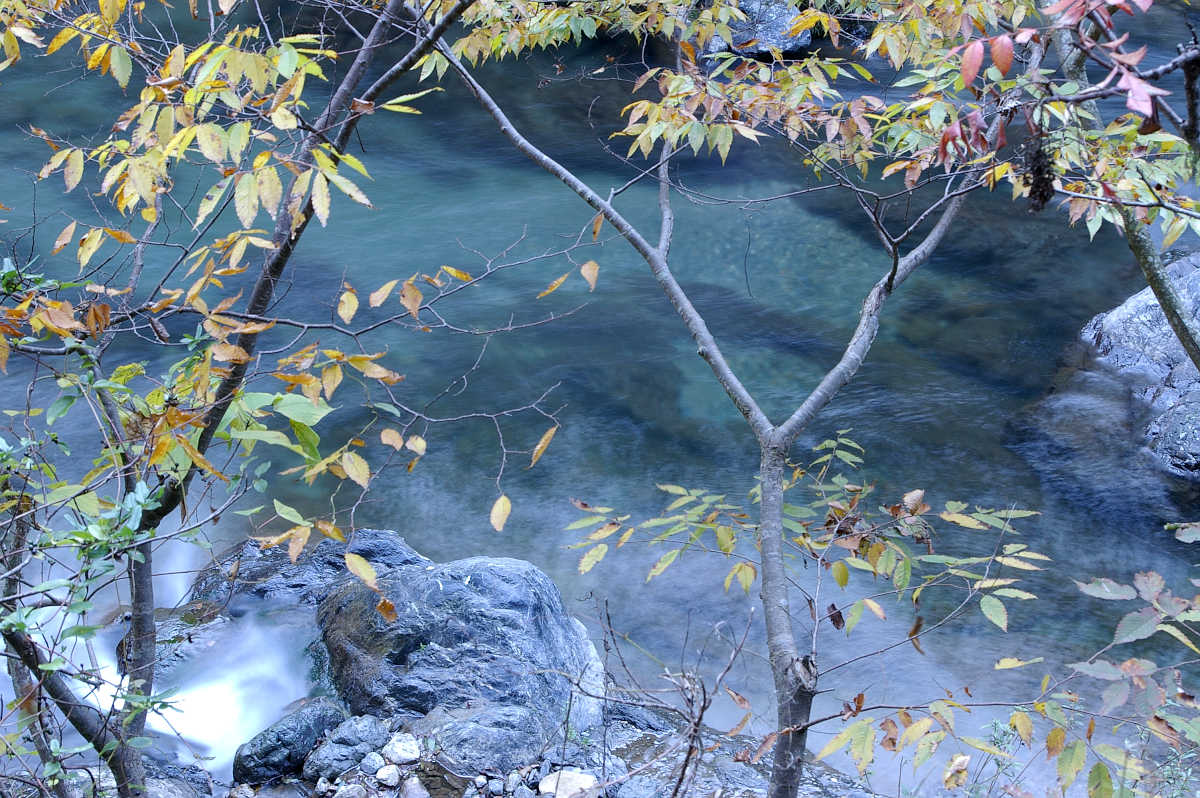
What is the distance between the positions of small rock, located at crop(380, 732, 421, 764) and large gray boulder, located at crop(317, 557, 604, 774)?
0.06 m

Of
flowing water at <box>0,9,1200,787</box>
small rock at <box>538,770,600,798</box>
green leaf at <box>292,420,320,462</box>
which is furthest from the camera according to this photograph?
flowing water at <box>0,9,1200,787</box>

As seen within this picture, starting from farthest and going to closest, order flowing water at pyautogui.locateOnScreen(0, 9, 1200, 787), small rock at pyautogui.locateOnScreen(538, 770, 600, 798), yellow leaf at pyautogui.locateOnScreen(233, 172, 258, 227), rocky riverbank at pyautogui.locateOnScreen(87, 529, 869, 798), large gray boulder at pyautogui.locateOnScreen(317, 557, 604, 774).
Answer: flowing water at pyautogui.locateOnScreen(0, 9, 1200, 787) → large gray boulder at pyautogui.locateOnScreen(317, 557, 604, 774) → rocky riverbank at pyautogui.locateOnScreen(87, 529, 869, 798) → small rock at pyautogui.locateOnScreen(538, 770, 600, 798) → yellow leaf at pyautogui.locateOnScreen(233, 172, 258, 227)

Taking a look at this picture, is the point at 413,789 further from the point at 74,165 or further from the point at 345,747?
the point at 74,165

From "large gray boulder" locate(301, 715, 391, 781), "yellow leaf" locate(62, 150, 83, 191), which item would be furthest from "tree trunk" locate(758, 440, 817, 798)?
"large gray boulder" locate(301, 715, 391, 781)

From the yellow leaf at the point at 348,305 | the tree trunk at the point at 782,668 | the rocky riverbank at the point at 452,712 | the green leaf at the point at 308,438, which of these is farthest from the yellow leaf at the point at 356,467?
the rocky riverbank at the point at 452,712

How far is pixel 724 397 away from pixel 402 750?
4.75m

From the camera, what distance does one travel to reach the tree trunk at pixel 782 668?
6.72ft

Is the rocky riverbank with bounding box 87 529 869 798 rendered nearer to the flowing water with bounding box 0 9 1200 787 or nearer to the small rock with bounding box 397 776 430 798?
the small rock with bounding box 397 776 430 798

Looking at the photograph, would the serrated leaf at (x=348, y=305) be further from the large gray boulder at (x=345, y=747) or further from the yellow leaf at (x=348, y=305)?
the large gray boulder at (x=345, y=747)

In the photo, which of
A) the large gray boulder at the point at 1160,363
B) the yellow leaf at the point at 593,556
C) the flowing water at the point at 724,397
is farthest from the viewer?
the large gray boulder at the point at 1160,363

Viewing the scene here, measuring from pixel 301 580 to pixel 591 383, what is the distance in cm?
328

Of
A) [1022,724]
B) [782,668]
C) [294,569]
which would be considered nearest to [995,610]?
[1022,724]

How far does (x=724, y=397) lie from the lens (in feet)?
25.4

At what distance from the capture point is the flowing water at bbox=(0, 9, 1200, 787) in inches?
199
